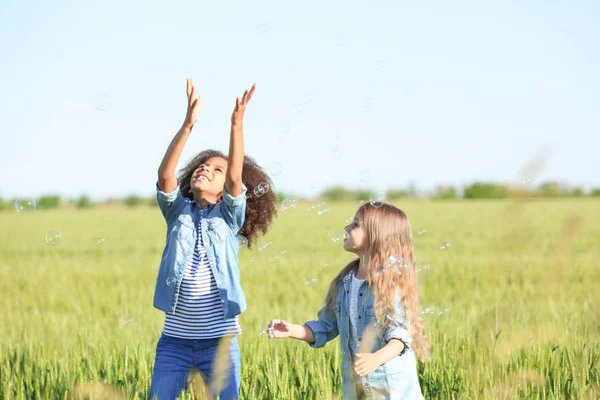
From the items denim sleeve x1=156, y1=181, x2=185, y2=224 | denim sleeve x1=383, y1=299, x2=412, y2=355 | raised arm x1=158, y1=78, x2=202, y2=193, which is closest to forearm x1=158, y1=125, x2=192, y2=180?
raised arm x1=158, y1=78, x2=202, y2=193

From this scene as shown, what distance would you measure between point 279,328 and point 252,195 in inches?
53.9

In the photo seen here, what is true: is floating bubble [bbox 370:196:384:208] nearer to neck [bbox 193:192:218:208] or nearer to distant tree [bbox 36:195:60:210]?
neck [bbox 193:192:218:208]

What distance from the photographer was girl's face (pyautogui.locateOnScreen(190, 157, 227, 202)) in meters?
3.67

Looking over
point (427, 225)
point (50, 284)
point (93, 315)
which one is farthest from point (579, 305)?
point (427, 225)

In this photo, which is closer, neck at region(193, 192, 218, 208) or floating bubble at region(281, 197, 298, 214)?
neck at region(193, 192, 218, 208)

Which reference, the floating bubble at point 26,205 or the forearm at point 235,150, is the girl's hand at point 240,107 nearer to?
the forearm at point 235,150

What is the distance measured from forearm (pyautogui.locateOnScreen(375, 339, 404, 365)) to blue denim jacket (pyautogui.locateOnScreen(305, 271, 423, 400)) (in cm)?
3

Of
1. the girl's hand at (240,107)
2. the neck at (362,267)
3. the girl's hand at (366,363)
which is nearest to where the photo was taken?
the girl's hand at (366,363)

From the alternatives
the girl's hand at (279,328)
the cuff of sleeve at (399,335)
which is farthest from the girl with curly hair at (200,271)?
the cuff of sleeve at (399,335)

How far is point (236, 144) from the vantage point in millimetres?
3424

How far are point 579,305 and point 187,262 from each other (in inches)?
231

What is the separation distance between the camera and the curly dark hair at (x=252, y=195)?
416 centimetres

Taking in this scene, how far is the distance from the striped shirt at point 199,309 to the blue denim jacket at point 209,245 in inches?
1.4

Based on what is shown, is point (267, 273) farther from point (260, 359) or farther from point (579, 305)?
point (260, 359)
